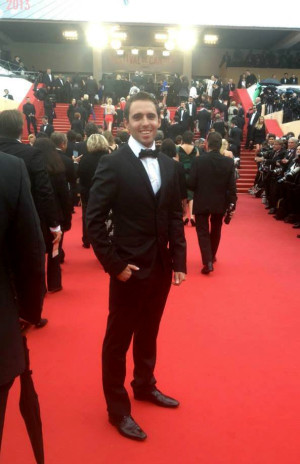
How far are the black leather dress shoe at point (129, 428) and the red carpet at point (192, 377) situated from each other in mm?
37

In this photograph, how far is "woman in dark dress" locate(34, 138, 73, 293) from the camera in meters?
4.28

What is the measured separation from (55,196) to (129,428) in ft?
8.32

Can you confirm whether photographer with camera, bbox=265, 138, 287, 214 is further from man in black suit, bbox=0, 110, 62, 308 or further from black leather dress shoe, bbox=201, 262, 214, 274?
man in black suit, bbox=0, 110, 62, 308

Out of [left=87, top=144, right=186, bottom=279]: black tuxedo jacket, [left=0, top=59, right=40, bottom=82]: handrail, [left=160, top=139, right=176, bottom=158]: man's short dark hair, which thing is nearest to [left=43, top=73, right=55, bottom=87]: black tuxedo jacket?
[left=0, top=59, right=40, bottom=82]: handrail

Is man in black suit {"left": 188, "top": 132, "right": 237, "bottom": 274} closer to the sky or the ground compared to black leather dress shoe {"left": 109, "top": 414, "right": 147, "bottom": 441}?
closer to the sky

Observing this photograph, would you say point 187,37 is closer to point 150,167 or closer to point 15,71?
point 15,71

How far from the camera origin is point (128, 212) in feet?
7.77

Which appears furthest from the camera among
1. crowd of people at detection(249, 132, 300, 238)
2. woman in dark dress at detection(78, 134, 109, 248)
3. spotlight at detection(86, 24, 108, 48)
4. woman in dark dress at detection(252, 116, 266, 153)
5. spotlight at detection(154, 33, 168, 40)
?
spotlight at detection(154, 33, 168, 40)

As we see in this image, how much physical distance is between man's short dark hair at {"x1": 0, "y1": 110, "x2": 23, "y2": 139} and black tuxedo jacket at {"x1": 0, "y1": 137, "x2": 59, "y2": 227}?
54mm

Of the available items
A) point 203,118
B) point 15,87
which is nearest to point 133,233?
point 203,118

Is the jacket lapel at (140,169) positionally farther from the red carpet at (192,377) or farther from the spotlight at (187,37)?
the spotlight at (187,37)

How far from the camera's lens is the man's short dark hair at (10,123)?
318cm

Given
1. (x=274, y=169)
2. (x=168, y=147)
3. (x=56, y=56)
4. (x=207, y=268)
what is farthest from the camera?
(x=56, y=56)

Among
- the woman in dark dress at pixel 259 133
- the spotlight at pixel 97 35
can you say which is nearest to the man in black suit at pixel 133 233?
the woman in dark dress at pixel 259 133
